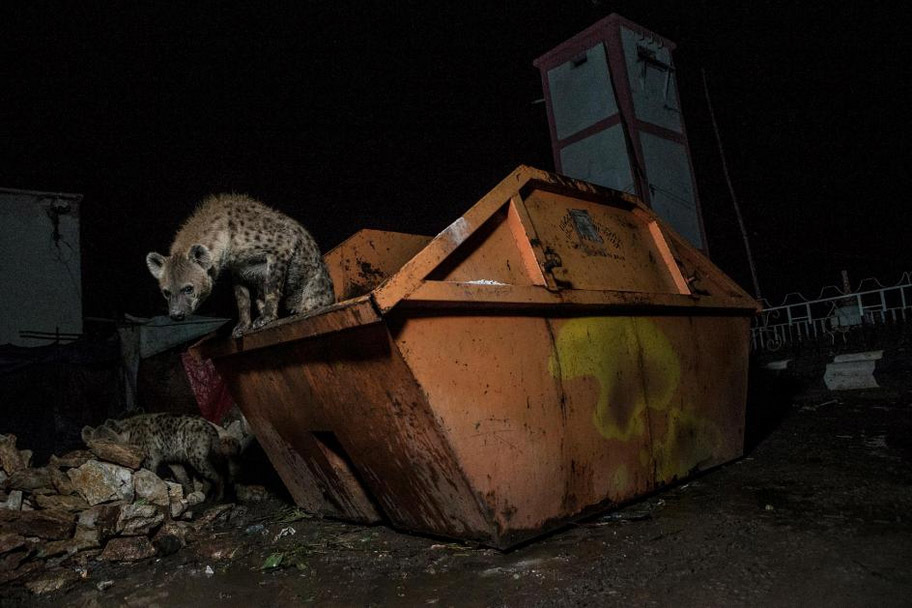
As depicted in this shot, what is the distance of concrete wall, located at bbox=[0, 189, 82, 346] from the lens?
1134 centimetres

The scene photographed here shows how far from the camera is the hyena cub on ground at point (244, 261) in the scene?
126 inches

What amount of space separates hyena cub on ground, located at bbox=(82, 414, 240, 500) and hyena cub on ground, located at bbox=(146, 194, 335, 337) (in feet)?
7.49

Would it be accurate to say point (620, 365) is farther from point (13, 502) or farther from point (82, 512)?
point (13, 502)

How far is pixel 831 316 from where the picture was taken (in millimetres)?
7777

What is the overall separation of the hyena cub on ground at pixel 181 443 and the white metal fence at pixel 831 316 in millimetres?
6535

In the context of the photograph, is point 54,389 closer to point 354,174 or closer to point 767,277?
point 354,174

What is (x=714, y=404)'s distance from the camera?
374cm

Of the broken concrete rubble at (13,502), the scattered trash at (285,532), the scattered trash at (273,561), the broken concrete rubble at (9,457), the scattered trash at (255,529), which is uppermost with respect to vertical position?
the broken concrete rubble at (9,457)

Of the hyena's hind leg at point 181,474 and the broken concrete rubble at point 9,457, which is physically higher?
the broken concrete rubble at point 9,457

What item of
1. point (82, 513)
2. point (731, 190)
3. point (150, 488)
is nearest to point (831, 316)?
point (731, 190)

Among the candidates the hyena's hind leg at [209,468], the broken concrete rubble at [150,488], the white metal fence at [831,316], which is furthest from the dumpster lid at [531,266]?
the white metal fence at [831,316]

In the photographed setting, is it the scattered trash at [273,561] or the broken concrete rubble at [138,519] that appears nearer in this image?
the scattered trash at [273,561]

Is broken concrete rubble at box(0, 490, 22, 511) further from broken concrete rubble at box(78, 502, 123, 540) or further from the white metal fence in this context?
the white metal fence

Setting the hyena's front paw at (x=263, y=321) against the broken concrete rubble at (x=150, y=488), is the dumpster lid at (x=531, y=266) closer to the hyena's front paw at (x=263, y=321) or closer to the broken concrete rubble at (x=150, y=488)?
the hyena's front paw at (x=263, y=321)
